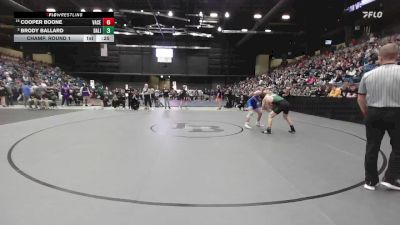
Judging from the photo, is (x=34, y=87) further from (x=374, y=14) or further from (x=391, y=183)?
(x=374, y=14)

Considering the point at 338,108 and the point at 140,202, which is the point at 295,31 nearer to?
the point at 338,108

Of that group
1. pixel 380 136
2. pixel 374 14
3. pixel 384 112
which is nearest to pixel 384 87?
pixel 384 112

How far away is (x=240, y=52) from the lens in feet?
128

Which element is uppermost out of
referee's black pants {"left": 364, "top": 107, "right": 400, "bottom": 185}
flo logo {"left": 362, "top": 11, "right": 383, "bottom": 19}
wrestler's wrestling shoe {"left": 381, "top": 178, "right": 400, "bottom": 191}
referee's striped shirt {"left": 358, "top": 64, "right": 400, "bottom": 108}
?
flo logo {"left": 362, "top": 11, "right": 383, "bottom": 19}

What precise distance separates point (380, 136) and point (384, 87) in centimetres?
59

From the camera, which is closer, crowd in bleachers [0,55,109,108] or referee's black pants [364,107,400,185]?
referee's black pants [364,107,400,185]

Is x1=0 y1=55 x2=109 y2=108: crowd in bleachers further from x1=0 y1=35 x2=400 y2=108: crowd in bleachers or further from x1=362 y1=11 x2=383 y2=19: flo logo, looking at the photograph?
x1=362 y1=11 x2=383 y2=19: flo logo

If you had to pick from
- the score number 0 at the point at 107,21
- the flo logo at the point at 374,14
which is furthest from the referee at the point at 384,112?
the flo logo at the point at 374,14
